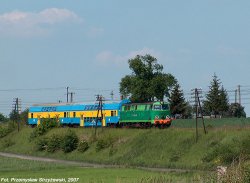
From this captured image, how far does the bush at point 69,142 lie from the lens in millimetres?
64475

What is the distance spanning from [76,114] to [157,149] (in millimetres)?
26038

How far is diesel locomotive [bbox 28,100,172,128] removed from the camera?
2491 inches

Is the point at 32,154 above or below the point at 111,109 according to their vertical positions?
below

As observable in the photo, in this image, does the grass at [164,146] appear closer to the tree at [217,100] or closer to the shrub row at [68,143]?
the shrub row at [68,143]

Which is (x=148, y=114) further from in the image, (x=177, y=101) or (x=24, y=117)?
(x=24, y=117)

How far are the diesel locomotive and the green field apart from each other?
9.13ft

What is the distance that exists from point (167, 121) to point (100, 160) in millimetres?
11266

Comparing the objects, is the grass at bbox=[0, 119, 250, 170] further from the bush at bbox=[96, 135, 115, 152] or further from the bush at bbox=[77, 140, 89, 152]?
the bush at bbox=[77, 140, 89, 152]

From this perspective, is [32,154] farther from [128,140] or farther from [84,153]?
[128,140]

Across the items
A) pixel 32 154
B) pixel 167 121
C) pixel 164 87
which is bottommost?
pixel 32 154

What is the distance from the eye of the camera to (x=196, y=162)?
44312mm

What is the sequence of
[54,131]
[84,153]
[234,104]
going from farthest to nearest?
1. [234,104]
2. [54,131]
3. [84,153]

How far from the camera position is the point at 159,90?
10338cm

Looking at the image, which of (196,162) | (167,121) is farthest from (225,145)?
(167,121)
